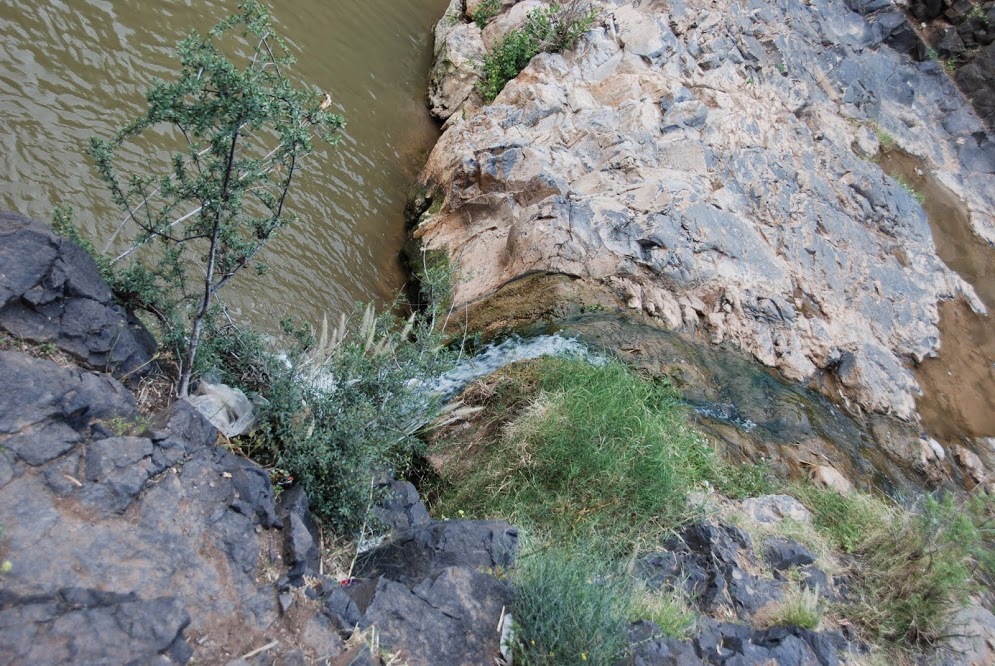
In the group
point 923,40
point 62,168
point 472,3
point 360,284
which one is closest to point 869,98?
point 923,40

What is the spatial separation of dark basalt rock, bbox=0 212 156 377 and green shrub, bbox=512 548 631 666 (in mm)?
2536

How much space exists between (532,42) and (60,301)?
27.9 ft

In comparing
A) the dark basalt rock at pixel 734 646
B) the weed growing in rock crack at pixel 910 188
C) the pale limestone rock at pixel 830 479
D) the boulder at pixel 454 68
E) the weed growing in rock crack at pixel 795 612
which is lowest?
the weed growing in rock crack at pixel 910 188

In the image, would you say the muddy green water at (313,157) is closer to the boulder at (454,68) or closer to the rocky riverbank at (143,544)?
the boulder at (454,68)

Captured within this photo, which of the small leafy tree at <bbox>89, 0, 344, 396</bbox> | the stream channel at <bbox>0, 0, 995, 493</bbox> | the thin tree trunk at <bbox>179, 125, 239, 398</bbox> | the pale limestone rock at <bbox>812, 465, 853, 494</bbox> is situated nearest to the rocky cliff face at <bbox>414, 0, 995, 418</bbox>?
the stream channel at <bbox>0, 0, 995, 493</bbox>

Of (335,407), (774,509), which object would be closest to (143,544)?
(335,407)

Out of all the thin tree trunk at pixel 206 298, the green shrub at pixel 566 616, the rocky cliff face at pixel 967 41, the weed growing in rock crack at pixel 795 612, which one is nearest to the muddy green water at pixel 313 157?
the thin tree trunk at pixel 206 298

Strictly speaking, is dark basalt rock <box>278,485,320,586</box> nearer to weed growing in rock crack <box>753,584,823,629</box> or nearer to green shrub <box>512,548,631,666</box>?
green shrub <box>512,548,631,666</box>

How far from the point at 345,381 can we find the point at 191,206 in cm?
298

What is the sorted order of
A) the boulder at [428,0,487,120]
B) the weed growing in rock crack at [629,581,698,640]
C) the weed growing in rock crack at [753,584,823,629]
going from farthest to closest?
the boulder at [428,0,487,120] → the weed growing in rock crack at [753,584,823,629] → the weed growing in rock crack at [629,581,698,640]

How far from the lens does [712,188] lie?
29.3ft

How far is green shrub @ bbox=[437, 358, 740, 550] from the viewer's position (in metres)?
5.21

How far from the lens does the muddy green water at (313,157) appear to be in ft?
19.6

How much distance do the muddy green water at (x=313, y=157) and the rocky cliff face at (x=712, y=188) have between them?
0.68 meters
